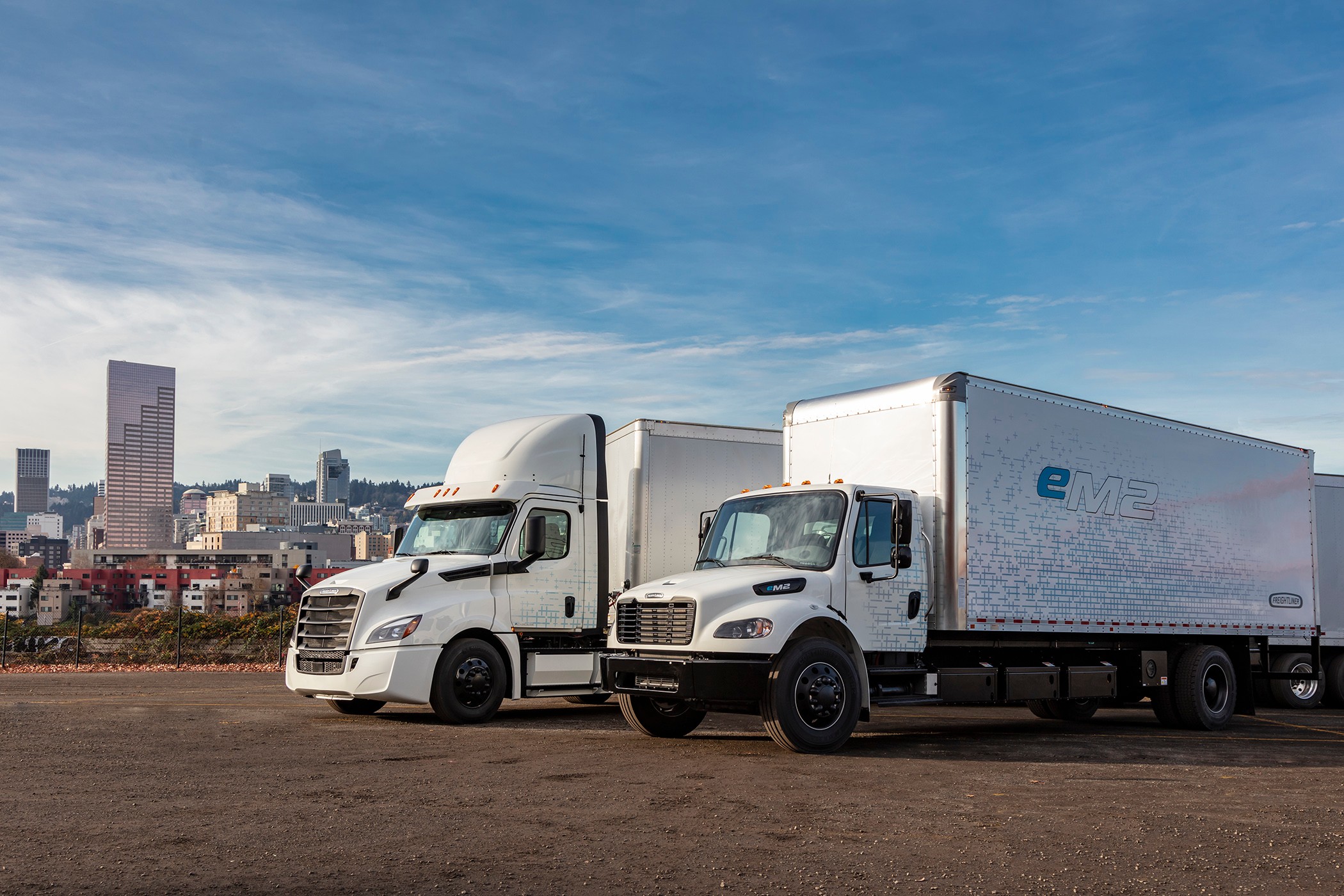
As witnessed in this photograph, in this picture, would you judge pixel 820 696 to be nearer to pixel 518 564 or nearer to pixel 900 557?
pixel 900 557

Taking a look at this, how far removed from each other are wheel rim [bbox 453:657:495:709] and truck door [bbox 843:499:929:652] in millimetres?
4900

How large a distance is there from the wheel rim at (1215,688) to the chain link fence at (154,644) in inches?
748

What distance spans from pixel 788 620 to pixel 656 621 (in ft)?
4.48

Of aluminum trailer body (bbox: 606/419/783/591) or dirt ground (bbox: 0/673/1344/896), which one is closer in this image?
dirt ground (bbox: 0/673/1344/896)

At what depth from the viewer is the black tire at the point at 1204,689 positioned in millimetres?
14570

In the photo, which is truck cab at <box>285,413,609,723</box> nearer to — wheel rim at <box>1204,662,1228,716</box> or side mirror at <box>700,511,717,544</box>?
side mirror at <box>700,511,717,544</box>

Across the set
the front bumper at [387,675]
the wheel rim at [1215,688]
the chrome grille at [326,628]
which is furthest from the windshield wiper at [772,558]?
the wheel rim at [1215,688]

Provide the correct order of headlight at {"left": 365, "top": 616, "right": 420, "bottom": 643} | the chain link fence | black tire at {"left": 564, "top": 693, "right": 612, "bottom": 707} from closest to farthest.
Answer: headlight at {"left": 365, "top": 616, "right": 420, "bottom": 643} < black tire at {"left": 564, "top": 693, "right": 612, "bottom": 707} < the chain link fence

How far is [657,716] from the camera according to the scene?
12523mm

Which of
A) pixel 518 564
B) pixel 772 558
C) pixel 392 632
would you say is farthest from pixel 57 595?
pixel 772 558

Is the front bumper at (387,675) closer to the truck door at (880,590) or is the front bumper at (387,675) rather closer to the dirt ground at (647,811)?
the dirt ground at (647,811)

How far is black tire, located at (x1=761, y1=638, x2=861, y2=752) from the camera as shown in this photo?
1066 cm

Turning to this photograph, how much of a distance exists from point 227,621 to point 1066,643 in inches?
921

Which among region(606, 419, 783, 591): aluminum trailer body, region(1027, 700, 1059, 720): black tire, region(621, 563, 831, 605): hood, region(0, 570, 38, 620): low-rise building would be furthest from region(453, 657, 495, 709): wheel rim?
region(0, 570, 38, 620): low-rise building
